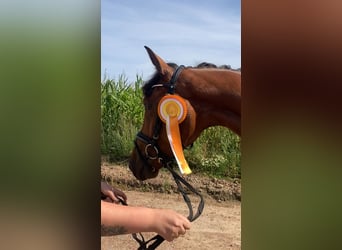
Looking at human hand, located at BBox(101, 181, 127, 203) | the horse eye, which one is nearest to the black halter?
the horse eye

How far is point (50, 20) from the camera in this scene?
329 cm

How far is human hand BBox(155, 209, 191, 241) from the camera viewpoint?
3.16 m

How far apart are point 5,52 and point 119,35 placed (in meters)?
0.84

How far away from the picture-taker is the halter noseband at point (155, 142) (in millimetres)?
3178

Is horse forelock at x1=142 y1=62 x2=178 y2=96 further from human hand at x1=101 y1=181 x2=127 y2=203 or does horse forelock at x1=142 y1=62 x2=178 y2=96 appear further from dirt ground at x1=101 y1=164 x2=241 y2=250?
human hand at x1=101 y1=181 x2=127 y2=203

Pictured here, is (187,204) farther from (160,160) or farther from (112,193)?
(112,193)

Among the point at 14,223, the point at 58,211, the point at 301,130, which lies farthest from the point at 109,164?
the point at 301,130

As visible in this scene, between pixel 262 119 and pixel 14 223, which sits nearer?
pixel 262 119

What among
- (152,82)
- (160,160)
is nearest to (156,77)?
(152,82)

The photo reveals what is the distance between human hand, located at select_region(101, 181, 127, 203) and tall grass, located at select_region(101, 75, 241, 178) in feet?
0.66

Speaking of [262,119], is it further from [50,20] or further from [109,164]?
[50,20]

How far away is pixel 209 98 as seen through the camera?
3.21 meters

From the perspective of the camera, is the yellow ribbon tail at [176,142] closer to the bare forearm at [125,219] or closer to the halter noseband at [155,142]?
the halter noseband at [155,142]

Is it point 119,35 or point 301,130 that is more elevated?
point 119,35
